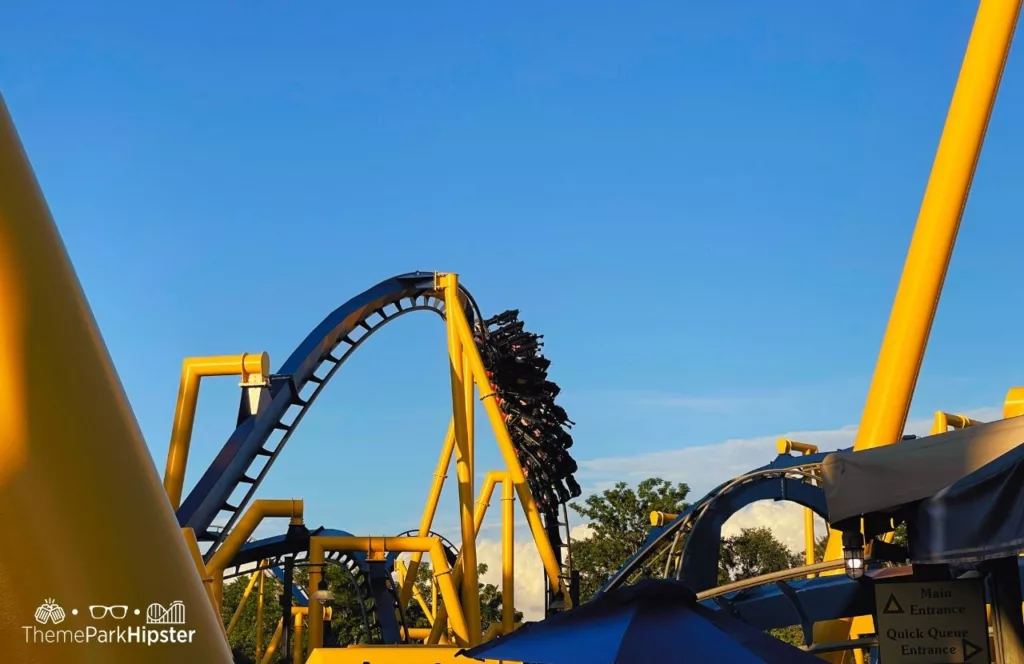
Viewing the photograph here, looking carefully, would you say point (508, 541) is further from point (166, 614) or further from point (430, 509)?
point (166, 614)

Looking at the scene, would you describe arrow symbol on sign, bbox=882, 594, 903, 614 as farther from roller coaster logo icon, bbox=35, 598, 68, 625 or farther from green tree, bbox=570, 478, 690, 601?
green tree, bbox=570, 478, 690, 601

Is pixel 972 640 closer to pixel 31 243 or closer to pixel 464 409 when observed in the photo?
pixel 31 243

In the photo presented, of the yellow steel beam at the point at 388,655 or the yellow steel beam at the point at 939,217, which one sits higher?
the yellow steel beam at the point at 939,217

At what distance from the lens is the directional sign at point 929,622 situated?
5.14m

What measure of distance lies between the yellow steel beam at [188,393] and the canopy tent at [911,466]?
890 cm

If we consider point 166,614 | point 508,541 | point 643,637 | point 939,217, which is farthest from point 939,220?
point 508,541

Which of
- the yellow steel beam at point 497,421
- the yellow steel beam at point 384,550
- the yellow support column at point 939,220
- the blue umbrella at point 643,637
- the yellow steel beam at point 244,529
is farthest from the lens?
the yellow steel beam at point 497,421

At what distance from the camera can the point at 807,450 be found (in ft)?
60.5

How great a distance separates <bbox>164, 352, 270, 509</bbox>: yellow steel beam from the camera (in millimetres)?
12773

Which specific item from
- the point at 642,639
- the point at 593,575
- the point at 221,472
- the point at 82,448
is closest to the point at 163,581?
the point at 82,448

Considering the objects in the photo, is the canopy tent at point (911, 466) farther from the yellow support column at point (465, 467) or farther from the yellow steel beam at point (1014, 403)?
the yellow support column at point (465, 467)

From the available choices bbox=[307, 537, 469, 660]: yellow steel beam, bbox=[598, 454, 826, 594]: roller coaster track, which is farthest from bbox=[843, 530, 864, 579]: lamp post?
bbox=[307, 537, 469, 660]: yellow steel beam

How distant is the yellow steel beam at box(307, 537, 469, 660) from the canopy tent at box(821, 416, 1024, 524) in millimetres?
10745

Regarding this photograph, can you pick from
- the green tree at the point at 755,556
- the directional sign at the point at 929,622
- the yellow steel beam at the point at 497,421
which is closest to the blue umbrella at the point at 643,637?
the directional sign at the point at 929,622
